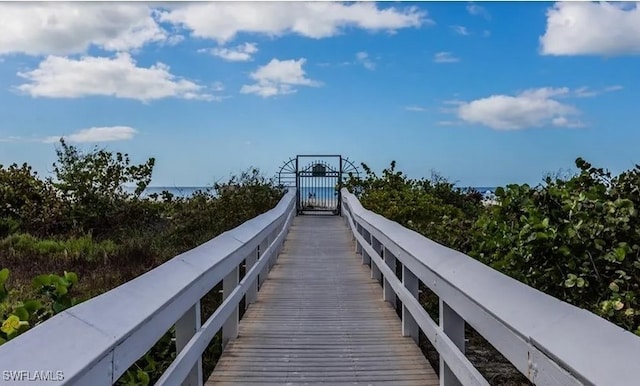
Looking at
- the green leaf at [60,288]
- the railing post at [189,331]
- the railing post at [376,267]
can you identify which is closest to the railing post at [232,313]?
the railing post at [189,331]

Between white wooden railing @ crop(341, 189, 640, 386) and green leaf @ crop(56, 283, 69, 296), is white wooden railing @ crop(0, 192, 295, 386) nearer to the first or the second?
green leaf @ crop(56, 283, 69, 296)

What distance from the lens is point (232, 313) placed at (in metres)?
5.32

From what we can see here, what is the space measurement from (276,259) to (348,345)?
596cm

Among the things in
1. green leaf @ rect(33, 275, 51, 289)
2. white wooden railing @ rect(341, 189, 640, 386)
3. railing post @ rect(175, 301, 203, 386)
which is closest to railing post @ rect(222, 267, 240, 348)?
railing post @ rect(175, 301, 203, 386)

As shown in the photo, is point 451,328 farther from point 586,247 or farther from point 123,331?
point 123,331

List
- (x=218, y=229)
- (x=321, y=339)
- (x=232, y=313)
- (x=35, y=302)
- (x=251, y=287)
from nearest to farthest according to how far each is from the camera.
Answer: (x=35, y=302)
(x=232, y=313)
(x=321, y=339)
(x=251, y=287)
(x=218, y=229)

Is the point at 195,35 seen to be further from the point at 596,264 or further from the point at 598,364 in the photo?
the point at 598,364

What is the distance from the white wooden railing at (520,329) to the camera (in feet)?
5.35

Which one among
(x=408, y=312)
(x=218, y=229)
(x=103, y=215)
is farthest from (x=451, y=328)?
(x=103, y=215)

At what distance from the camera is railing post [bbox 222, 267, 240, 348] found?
17.1 feet

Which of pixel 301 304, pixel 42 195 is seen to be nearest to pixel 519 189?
pixel 301 304

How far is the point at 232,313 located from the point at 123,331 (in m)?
3.27

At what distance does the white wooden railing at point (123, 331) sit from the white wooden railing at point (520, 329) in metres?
1.47

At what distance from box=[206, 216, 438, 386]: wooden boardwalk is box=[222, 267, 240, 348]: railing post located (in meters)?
0.08
